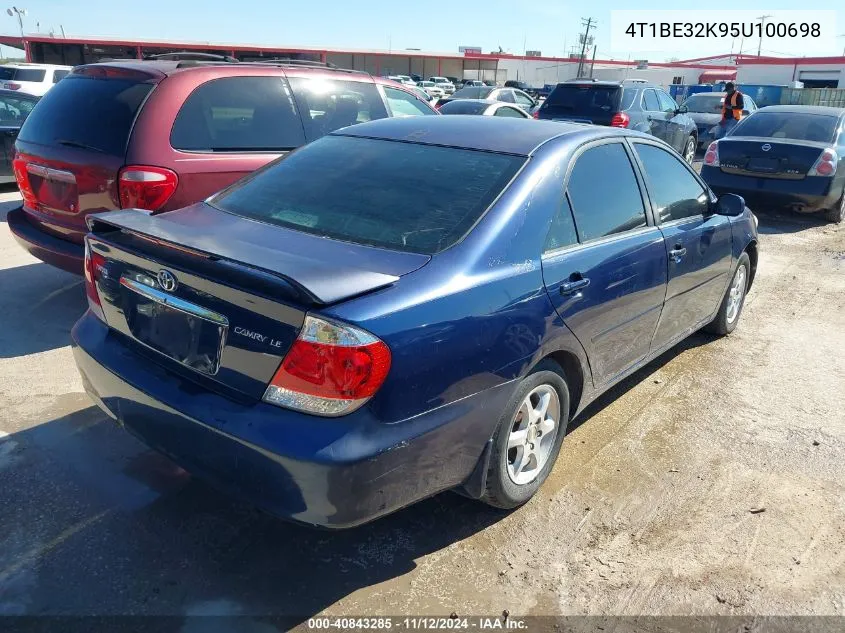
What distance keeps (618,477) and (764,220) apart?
26.8 ft

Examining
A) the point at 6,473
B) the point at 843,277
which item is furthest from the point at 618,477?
the point at 843,277

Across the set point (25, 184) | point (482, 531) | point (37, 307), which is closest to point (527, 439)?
point (482, 531)

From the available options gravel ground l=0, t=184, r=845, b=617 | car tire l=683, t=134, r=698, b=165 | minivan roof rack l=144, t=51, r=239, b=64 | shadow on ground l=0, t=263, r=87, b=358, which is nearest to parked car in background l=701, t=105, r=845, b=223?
car tire l=683, t=134, r=698, b=165

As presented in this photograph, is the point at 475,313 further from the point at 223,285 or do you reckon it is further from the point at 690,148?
the point at 690,148

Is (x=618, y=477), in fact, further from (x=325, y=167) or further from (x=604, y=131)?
(x=325, y=167)

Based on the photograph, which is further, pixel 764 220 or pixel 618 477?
pixel 764 220

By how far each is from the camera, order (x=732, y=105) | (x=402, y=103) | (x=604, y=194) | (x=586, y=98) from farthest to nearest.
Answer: (x=732, y=105) < (x=586, y=98) < (x=402, y=103) < (x=604, y=194)

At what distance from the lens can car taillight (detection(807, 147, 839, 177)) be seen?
8.95m

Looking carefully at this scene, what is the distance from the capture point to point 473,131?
3479 mm

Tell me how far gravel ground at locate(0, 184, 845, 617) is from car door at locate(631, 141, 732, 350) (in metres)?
0.55

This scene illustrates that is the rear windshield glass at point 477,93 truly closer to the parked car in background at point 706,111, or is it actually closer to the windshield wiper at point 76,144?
the parked car in background at point 706,111

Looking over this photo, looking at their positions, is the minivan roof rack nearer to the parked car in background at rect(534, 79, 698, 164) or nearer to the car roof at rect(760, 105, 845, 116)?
the parked car in background at rect(534, 79, 698, 164)

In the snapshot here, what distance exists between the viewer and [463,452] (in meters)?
2.58

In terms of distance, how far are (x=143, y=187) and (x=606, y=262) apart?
9.69 feet
